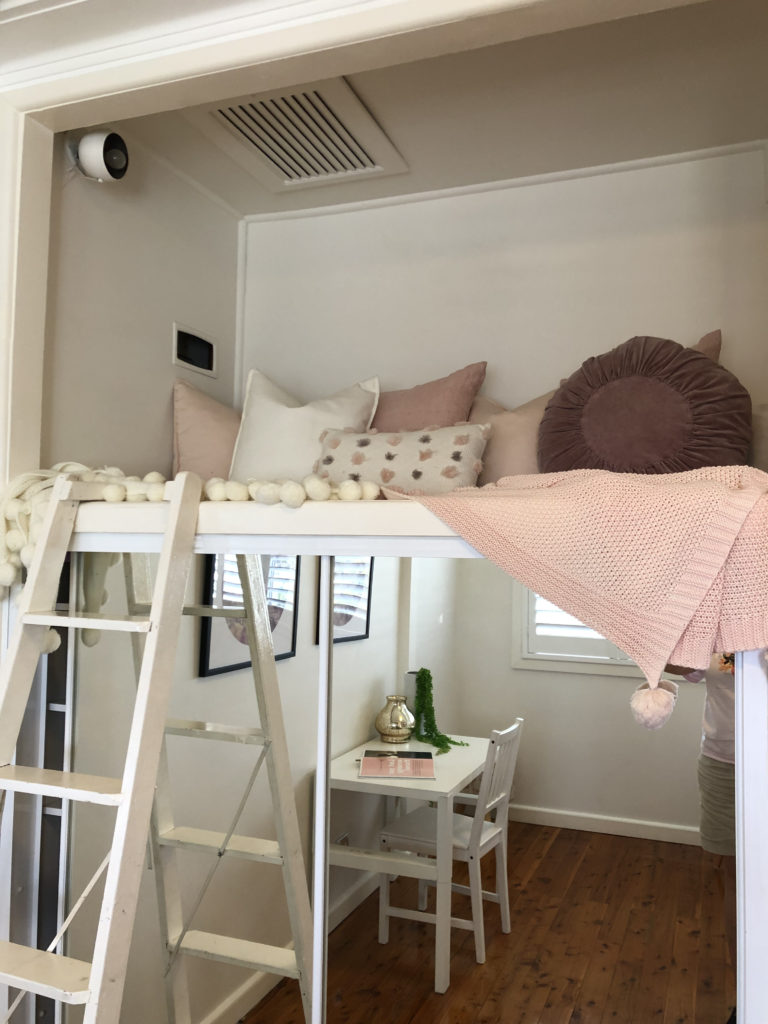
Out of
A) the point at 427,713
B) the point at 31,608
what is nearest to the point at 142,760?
the point at 31,608

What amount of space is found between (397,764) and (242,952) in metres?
0.54

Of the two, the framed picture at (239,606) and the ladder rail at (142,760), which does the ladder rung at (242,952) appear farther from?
the framed picture at (239,606)

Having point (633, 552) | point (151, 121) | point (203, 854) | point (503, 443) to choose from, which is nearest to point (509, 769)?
point (633, 552)

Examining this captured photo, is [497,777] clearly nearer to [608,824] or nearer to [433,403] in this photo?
[608,824]

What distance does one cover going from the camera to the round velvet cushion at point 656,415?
1877 mm

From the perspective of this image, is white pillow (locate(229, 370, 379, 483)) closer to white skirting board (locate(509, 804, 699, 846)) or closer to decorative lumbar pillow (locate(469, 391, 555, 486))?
decorative lumbar pillow (locate(469, 391, 555, 486))

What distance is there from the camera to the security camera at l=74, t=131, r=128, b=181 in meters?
2.13

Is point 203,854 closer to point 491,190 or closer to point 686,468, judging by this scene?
point 686,468

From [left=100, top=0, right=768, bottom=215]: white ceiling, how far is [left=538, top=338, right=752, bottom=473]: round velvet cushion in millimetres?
713

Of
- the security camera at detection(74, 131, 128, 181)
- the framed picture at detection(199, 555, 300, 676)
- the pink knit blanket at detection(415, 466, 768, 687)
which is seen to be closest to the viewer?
the pink knit blanket at detection(415, 466, 768, 687)

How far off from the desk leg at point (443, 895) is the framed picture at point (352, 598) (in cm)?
39

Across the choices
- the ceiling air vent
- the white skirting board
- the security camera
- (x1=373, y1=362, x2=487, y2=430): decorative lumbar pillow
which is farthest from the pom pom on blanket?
the security camera

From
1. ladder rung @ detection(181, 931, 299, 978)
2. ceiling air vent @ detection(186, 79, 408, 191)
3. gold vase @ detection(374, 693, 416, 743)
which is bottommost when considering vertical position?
ladder rung @ detection(181, 931, 299, 978)

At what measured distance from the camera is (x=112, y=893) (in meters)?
1.40
